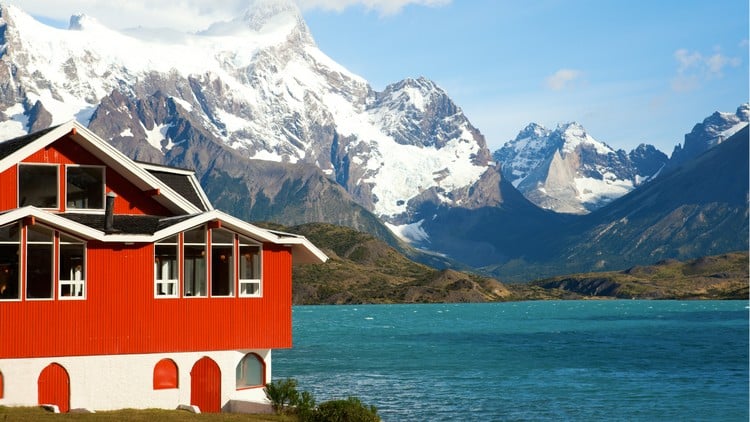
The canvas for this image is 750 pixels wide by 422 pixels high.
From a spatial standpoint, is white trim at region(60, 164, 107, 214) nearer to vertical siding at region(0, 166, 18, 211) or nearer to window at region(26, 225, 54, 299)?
vertical siding at region(0, 166, 18, 211)

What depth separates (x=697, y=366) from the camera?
460ft

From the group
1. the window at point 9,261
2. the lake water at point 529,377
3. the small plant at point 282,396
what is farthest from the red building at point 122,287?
the lake water at point 529,377

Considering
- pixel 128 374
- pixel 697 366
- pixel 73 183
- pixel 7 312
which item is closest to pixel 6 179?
pixel 73 183

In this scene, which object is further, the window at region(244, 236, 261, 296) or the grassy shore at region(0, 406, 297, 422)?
the window at region(244, 236, 261, 296)

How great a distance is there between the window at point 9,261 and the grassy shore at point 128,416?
4.61 m

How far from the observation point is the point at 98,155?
4966 centimetres

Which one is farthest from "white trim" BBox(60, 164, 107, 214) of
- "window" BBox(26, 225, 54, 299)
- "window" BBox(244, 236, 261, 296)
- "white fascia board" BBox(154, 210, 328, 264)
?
"window" BBox(244, 236, 261, 296)

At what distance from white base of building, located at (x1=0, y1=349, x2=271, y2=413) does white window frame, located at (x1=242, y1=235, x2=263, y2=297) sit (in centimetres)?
277

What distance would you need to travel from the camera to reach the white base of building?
4516 centimetres

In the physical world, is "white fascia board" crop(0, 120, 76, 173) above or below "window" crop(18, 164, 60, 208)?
above

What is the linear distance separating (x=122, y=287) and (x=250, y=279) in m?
6.26

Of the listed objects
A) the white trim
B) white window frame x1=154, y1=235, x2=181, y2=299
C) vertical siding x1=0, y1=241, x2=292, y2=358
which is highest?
the white trim

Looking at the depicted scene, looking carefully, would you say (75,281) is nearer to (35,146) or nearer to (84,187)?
(84,187)

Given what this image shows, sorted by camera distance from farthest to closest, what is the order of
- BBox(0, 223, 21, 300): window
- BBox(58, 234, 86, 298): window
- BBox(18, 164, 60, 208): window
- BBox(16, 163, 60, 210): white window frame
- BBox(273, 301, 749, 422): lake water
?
BBox(273, 301, 749, 422): lake water < BBox(18, 164, 60, 208): window < BBox(16, 163, 60, 210): white window frame < BBox(58, 234, 86, 298): window < BBox(0, 223, 21, 300): window
